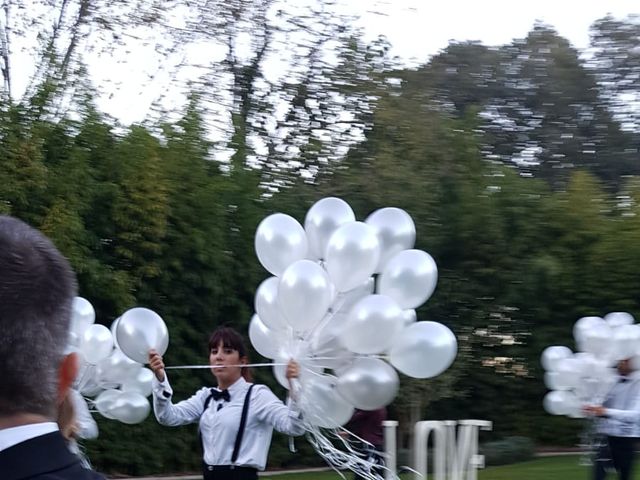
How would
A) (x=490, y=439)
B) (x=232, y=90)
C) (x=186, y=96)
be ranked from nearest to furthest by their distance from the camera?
1. (x=186, y=96)
2. (x=490, y=439)
3. (x=232, y=90)

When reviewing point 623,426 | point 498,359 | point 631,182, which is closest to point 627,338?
point 623,426

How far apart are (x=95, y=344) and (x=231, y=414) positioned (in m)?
1.00

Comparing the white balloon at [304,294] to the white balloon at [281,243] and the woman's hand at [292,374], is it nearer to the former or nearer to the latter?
the woman's hand at [292,374]

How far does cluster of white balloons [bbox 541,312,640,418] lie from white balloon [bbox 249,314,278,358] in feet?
11.5

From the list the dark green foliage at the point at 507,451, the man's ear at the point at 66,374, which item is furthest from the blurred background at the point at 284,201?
the man's ear at the point at 66,374

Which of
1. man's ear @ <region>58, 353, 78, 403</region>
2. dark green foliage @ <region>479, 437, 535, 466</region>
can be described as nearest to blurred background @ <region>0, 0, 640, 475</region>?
dark green foliage @ <region>479, 437, 535, 466</region>

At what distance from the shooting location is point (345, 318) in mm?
5555

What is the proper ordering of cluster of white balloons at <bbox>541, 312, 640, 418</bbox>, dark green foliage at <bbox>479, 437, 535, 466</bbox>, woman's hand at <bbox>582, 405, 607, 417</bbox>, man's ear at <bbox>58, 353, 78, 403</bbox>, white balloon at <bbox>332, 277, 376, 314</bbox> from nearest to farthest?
man's ear at <bbox>58, 353, 78, 403</bbox> < white balloon at <bbox>332, 277, 376, 314</bbox> < woman's hand at <bbox>582, 405, 607, 417</bbox> < cluster of white balloons at <bbox>541, 312, 640, 418</bbox> < dark green foliage at <bbox>479, 437, 535, 466</bbox>

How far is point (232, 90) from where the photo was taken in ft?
54.8

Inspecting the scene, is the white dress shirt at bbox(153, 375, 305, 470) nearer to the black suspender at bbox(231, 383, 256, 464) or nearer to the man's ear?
the black suspender at bbox(231, 383, 256, 464)

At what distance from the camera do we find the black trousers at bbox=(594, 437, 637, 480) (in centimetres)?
874

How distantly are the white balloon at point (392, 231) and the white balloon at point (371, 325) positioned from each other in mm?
642

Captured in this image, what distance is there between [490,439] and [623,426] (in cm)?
710

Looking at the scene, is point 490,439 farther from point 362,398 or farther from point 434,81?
point 362,398
